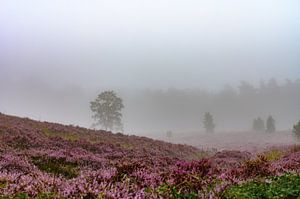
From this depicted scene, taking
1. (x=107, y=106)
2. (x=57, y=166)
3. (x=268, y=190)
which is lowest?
(x=57, y=166)

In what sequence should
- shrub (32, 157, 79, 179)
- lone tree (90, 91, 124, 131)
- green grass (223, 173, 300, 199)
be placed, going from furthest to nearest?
lone tree (90, 91, 124, 131) < shrub (32, 157, 79, 179) < green grass (223, 173, 300, 199)

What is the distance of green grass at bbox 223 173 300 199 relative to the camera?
6.33 m

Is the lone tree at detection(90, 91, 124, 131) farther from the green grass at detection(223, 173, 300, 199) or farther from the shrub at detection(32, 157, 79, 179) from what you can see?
the green grass at detection(223, 173, 300, 199)

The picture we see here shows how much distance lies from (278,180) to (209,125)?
8991cm

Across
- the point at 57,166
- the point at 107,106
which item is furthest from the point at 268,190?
the point at 107,106

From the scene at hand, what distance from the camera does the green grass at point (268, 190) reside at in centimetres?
633

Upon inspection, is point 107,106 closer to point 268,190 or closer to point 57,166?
point 57,166

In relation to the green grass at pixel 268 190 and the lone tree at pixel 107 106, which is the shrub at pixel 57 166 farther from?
the lone tree at pixel 107 106

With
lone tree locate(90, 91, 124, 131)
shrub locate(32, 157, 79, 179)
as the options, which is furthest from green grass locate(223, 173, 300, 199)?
lone tree locate(90, 91, 124, 131)

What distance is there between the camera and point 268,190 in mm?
6668

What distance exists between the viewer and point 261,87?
655 feet

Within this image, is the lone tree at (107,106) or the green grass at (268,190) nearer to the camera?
the green grass at (268,190)

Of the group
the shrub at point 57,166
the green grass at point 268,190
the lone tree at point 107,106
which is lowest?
the shrub at point 57,166

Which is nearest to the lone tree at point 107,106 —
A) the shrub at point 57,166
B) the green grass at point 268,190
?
the shrub at point 57,166
